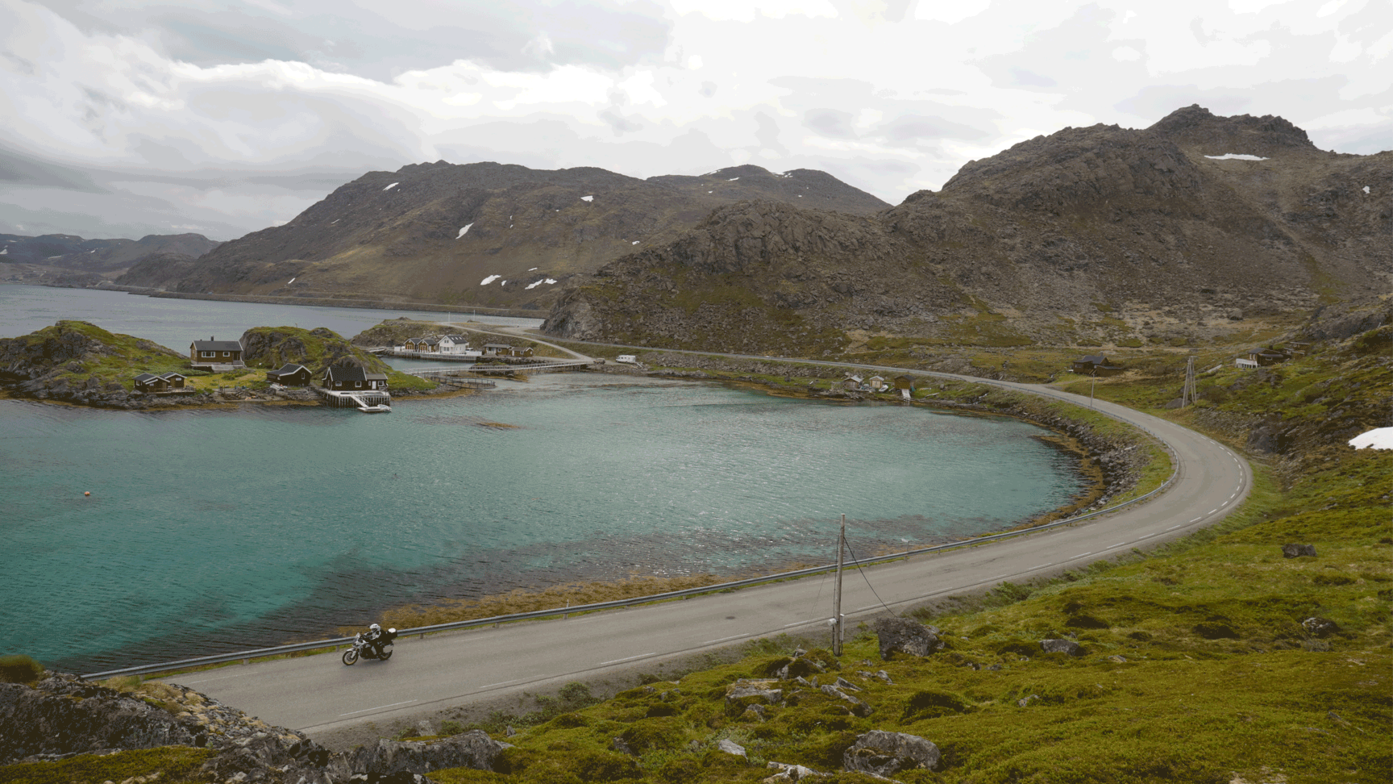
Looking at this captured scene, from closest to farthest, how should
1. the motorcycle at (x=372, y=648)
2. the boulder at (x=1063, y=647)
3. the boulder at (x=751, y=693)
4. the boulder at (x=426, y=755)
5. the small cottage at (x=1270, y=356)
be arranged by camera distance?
1. the boulder at (x=426, y=755)
2. the boulder at (x=751, y=693)
3. the boulder at (x=1063, y=647)
4. the motorcycle at (x=372, y=648)
5. the small cottage at (x=1270, y=356)

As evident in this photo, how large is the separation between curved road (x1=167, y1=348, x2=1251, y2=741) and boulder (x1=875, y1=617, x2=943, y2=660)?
15.0 feet

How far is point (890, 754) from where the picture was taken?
16.2 m

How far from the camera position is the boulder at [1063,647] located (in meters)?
26.0

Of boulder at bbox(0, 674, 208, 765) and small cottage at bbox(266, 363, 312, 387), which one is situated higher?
small cottage at bbox(266, 363, 312, 387)

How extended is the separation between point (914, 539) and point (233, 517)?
53.9 metres

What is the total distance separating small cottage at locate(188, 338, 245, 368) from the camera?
382ft

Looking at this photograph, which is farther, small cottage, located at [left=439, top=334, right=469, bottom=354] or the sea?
small cottage, located at [left=439, top=334, right=469, bottom=354]

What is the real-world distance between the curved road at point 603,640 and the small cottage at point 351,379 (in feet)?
307

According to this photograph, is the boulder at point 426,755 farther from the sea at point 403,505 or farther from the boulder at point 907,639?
the sea at point 403,505

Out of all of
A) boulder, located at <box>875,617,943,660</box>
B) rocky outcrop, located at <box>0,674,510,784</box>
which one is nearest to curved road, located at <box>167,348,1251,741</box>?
boulder, located at <box>875,617,943,660</box>

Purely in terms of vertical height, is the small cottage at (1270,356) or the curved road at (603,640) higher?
the small cottage at (1270,356)

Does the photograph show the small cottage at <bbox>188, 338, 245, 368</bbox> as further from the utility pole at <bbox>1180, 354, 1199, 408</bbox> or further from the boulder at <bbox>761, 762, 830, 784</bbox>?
the utility pole at <bbox>1180, 354, 1199, 408</bbox>

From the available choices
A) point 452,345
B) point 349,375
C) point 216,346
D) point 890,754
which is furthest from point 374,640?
point 452,345

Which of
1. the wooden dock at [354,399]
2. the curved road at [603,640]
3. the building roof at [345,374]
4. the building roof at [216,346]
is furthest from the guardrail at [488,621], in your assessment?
the building roof at [216,346]
